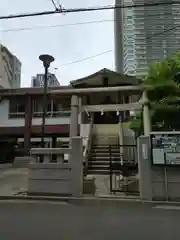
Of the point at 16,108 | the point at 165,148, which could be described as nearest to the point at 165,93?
the point at 165,148

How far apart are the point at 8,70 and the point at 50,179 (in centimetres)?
3359

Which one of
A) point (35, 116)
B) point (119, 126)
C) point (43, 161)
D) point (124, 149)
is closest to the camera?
point (43, 161)

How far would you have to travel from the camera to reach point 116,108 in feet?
53.0

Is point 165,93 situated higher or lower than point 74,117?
higher

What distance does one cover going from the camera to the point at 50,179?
10.8 metres

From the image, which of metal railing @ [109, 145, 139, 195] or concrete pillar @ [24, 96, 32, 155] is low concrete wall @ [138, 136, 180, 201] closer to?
metal railing @ [109, 145, 139, 195]

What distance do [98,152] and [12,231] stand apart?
12.1 metres

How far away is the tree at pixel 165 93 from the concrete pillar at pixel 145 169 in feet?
8.35

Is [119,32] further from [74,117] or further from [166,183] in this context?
[166,183]

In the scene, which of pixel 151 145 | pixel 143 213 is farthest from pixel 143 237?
pixel 151 145

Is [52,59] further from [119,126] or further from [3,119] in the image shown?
[3,119]

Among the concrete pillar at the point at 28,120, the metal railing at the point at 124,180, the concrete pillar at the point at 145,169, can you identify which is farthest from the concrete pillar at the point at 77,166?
the concrete pillar at the point at 28,120

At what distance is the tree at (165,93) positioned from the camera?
12.3m

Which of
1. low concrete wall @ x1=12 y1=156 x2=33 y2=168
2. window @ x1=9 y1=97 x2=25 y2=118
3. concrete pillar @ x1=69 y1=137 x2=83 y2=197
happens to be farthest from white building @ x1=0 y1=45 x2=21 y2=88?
concrete pillar @ x1=69 y1=137 x2=83 y2=197
